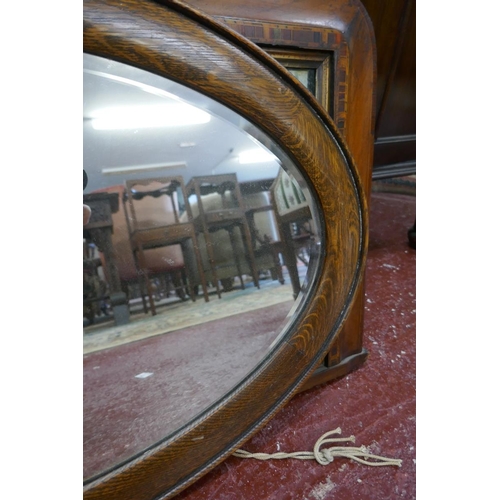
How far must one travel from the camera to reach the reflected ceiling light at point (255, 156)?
42cm

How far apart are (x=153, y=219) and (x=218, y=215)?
70 millimetres

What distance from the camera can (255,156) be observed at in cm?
43

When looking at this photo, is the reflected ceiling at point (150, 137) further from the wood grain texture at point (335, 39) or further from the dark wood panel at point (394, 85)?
the dark wood panel at point (394, 85)

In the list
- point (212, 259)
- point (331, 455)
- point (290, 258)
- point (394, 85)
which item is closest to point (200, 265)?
point (212, 259)

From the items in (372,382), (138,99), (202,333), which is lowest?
(372,382)

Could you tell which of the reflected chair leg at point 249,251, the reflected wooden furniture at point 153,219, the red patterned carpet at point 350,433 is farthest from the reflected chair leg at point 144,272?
the red patterned carpet at point 350,433

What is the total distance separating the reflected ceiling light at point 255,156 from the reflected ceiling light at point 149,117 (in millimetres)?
54

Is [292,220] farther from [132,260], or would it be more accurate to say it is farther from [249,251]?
[132,260]

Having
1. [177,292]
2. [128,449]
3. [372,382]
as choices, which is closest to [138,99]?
[177,292]
